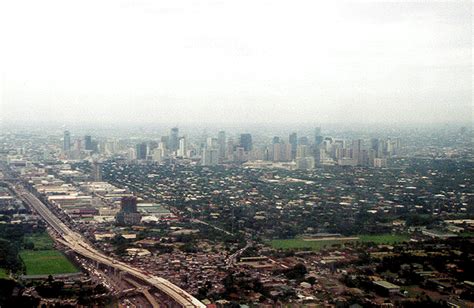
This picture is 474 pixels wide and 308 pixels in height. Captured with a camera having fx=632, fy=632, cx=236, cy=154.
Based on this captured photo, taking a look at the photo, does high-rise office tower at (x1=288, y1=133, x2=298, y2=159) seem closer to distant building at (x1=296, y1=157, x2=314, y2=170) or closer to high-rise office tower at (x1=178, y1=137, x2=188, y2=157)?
distant building at (x1=296, y1=157, x2=314, y2=170)

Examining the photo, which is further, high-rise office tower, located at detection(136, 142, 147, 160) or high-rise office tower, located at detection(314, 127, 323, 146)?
high-rise office tower, located at detection(136, 142, 147, 160)

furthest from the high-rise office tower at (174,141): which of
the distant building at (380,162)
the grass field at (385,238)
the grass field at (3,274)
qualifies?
the grass field at (3,274)

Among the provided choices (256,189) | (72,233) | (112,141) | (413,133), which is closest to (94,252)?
(72,233)

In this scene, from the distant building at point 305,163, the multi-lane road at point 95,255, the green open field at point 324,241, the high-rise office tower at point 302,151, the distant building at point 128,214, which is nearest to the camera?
the multi-lane road at point 95,255

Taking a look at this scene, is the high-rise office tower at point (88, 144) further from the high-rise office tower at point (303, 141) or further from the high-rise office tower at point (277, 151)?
the high-rise office tower at point (303, 141)

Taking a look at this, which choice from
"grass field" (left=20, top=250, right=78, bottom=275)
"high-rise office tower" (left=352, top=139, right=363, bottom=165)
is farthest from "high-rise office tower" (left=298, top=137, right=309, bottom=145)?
"grass field" (left=20, top=250, right=78, bottom=275)

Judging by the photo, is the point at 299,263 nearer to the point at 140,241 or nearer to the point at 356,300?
the point at 356,300

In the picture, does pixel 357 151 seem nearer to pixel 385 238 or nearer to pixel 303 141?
pixel 303 141
